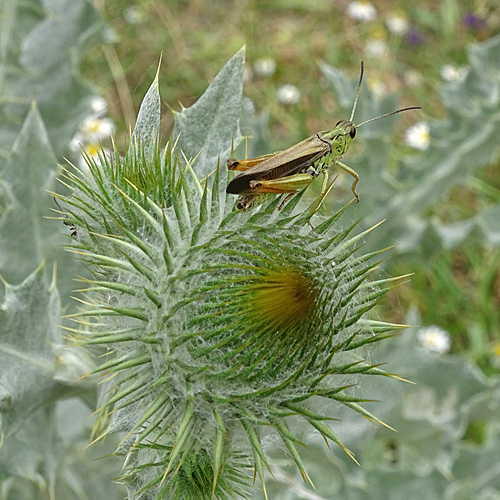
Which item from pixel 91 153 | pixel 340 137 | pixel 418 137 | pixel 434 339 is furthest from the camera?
pixel 418 137

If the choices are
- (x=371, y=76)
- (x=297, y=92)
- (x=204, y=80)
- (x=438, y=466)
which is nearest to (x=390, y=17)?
(x=371, y=76)

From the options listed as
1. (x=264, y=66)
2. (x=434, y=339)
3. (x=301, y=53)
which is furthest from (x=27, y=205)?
(x=301, y=53)

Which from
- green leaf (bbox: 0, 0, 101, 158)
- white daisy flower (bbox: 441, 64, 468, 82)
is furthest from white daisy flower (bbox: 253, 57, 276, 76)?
green leaf (bbox: 0, 0, 101, 158)

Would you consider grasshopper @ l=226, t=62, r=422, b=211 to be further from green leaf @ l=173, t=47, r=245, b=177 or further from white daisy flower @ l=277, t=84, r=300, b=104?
white daisy flower @ l=277, t=84, r=300, b=104

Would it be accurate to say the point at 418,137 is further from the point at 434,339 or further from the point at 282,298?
the point at 282,298

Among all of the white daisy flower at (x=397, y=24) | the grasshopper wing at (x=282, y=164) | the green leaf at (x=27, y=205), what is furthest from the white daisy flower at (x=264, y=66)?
the grasshopper wing at (x=282, y=164)

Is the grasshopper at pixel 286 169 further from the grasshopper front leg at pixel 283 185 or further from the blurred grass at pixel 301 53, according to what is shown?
Answer: the blurred grass at pixel 301 53
